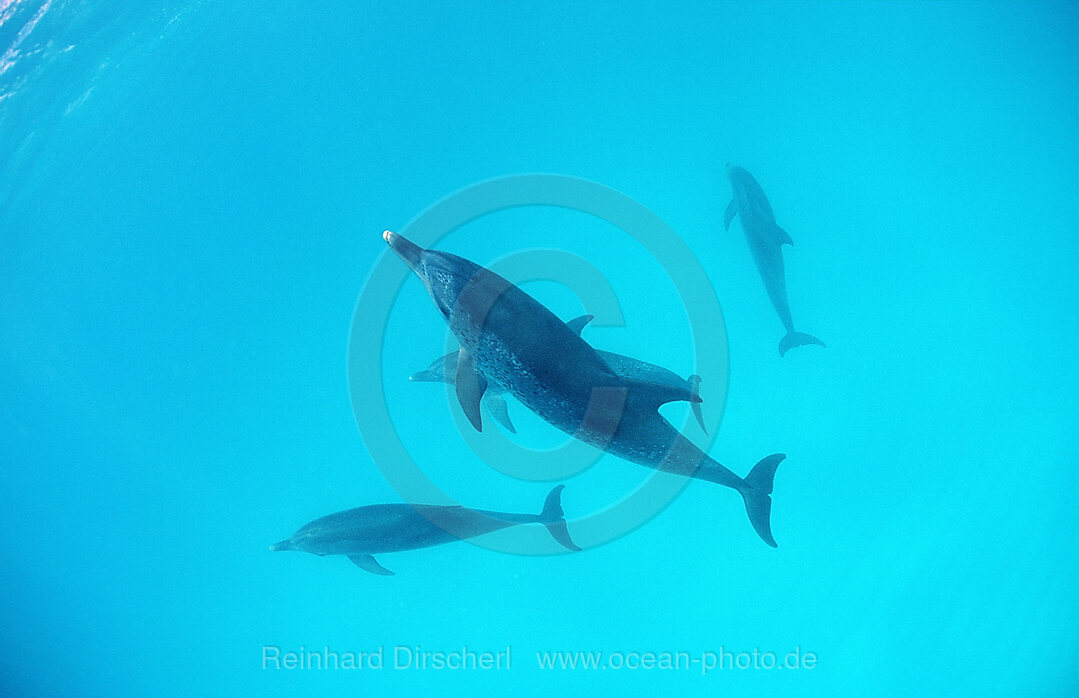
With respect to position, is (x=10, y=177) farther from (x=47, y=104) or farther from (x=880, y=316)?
(x=880, y=316)

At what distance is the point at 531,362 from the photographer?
3719 millimetres

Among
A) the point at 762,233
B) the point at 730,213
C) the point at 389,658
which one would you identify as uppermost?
the point at 730,213

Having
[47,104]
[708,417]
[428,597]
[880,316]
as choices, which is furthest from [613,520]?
[47,104]

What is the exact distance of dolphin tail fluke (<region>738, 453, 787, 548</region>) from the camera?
561 centimetres

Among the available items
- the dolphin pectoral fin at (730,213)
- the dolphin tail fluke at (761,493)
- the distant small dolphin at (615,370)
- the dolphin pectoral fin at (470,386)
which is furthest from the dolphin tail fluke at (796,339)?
→ the dolphin pectoral fin at (470,386)

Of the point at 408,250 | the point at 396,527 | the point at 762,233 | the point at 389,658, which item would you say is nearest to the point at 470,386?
the point at 408,250

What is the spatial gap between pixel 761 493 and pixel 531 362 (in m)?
3.28

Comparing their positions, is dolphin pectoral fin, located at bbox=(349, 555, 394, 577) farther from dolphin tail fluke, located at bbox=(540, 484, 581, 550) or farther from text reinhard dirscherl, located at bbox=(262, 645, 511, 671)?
text reinhard dirscherl, located at bbox=(262, 645, 511, 671)

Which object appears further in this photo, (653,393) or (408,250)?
(653,393)

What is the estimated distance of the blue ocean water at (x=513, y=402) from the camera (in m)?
10.4

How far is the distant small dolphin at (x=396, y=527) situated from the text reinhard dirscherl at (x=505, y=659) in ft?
16.6

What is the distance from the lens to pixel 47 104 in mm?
9711

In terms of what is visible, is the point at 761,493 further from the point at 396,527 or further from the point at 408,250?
the point at 396,527

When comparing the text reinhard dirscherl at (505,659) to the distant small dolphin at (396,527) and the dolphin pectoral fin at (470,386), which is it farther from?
the dolphin pectoral fin at (470,386)
